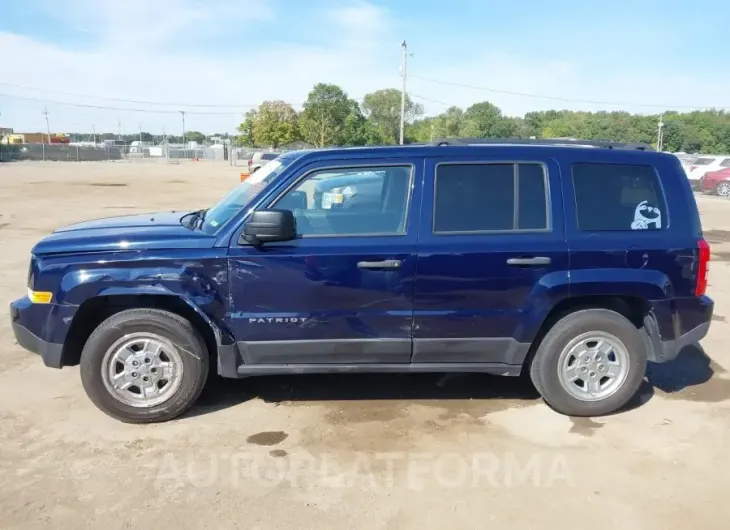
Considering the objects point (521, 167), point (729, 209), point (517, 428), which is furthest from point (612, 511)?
point (729, 209)

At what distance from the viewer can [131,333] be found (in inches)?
164

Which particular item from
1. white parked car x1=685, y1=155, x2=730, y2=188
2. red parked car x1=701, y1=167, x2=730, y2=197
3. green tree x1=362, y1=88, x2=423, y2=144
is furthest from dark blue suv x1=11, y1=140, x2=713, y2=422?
green tree x1=362, y1=88, x2=423, y2=144

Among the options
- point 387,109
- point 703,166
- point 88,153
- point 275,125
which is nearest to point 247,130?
point 275,125

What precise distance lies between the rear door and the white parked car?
85.3 feet

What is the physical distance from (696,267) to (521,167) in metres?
1.43

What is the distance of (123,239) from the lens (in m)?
4.20

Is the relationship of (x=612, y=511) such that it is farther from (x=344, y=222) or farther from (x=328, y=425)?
(x=344, y=222)

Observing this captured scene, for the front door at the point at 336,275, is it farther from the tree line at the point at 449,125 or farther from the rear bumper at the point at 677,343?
the tree line at the point at 449,125

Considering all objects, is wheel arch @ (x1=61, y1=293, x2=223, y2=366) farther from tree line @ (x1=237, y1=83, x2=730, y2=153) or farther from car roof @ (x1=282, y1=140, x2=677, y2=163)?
tree line @ (x1=237, y1=83, x2=730, y2=153)

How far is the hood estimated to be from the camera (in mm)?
4133

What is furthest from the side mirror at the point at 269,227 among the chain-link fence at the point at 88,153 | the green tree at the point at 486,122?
the green tree at the point at 486,122

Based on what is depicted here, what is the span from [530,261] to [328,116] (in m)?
64.5

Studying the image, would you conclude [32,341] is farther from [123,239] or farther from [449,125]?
[449,125]

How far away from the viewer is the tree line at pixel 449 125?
74.8 meters
